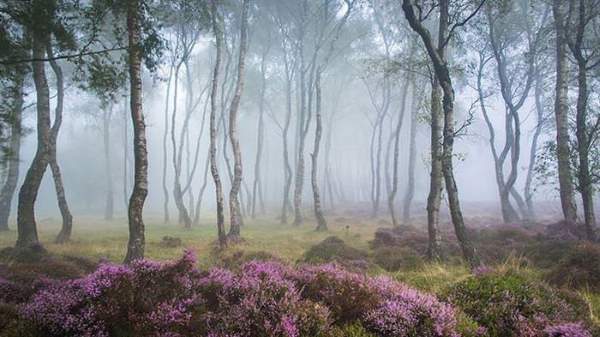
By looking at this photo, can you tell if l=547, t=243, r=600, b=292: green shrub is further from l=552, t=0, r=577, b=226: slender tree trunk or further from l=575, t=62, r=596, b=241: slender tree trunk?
l=552, t=0, r=577, b=226: slender tree trunk

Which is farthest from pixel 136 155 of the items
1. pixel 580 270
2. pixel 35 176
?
pixel 580 270

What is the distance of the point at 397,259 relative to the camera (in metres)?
11.9

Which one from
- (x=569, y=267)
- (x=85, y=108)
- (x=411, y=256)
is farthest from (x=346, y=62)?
(x=569, y=267)

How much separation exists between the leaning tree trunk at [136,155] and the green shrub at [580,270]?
11146 mm

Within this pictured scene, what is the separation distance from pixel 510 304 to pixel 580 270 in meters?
3.99

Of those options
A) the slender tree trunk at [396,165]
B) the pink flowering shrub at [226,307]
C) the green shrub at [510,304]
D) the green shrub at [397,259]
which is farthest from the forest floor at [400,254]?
the slender tree trunk at [396,165]

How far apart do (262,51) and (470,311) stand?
123ft

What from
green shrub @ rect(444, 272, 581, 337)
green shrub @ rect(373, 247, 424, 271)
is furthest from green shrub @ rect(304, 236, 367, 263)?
green shrub @ rect(444, 272, 581, 337)

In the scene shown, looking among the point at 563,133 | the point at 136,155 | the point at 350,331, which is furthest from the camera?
the point at 563,133

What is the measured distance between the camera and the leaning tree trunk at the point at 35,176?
14039mm

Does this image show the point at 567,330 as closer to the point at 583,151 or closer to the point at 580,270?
the point at 580,270

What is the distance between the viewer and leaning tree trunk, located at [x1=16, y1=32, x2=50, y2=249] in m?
14.0

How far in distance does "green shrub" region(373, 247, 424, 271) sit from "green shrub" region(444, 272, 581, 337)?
4326 mm

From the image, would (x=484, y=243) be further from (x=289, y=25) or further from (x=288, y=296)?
(x=289, y=25)
